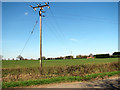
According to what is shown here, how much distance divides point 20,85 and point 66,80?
3610mm

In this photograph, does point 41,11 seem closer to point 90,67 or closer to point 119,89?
point 90,67

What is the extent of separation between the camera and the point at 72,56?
309 ft

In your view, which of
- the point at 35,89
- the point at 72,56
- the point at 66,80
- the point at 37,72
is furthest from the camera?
the point at 72,56

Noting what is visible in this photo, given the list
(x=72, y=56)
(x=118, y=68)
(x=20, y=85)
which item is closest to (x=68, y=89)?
(x=20, y=85)

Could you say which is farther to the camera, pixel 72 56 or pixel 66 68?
pixel 72 56

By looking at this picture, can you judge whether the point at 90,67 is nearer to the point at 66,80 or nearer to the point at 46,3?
the point at 66,80

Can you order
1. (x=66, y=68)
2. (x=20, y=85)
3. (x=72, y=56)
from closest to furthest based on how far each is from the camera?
(x=20, y=85), (x=66, y=68), (x=72, y=56)

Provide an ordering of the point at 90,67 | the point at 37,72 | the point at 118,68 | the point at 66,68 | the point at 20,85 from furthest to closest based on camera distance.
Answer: the point at 118,68 < the point at 90,67 < the point at 66,68 < the point at 37,72 < the point at 20,85

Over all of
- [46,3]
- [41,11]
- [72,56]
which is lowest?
[72,56]

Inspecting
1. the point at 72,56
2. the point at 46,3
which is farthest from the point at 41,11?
the point at 72,56

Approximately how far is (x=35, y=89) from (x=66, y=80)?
288 centimetres

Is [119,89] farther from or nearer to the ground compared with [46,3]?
nearer to the ground

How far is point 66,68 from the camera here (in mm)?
12047

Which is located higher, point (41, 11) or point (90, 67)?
point (41, 11)
